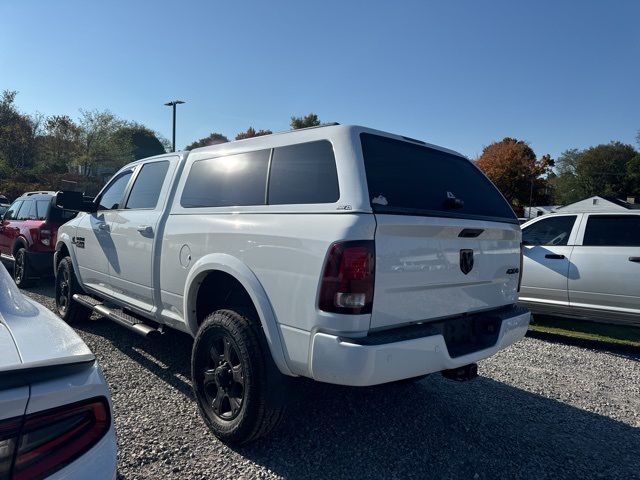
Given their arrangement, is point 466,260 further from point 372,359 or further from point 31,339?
point 31,339

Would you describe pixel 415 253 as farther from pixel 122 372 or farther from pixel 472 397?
pixel 122 372

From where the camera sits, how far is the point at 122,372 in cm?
415

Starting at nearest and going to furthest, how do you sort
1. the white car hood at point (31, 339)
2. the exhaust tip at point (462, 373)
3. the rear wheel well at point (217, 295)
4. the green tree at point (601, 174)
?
the white car hood at point (31, 339) → the exhaust tip at point (462, 373) → the rear wheel well at point (217, 295) → the green tree at point (601, 174)

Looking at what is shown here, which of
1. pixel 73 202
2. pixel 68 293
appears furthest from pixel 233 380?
pixel 68 293

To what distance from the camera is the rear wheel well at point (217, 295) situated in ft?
10.9

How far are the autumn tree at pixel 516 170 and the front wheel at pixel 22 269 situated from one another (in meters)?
41.6

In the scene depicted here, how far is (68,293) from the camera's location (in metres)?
5.59

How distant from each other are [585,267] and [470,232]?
387cm

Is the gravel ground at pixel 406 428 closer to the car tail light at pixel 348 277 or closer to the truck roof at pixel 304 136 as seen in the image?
the car tail light at pixel 348 277

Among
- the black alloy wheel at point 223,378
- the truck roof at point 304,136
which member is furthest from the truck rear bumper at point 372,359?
the truck roof at point 304,136

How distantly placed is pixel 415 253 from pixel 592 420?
2.38 meters

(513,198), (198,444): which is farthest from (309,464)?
(513,198)

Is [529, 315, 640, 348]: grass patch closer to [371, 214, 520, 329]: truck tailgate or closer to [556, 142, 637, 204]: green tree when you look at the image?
[371, 214, 520, 329]: truck tailgate

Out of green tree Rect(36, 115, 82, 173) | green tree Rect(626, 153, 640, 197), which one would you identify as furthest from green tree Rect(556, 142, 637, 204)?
green tree Rect(36, 115, 82, 173)
